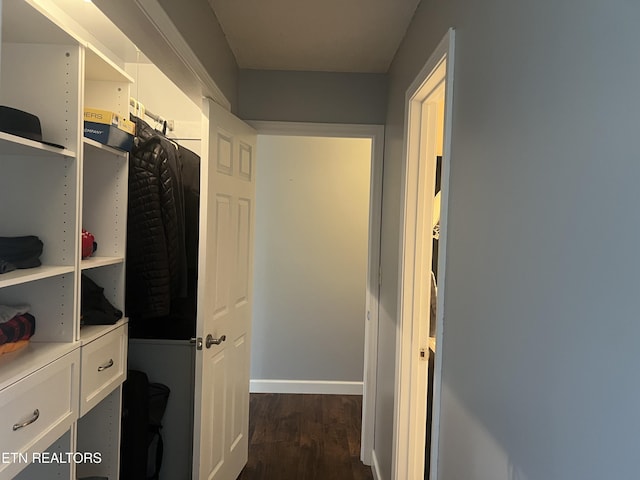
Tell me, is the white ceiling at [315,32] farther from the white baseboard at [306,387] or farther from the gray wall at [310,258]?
the white baseboard at [306,387]

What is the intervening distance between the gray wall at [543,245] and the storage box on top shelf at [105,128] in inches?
48.7

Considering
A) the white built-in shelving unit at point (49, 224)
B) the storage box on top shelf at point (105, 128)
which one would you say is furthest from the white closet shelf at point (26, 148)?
the storage box on top shelf at point (105, 128)

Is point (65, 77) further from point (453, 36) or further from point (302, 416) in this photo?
point (302, 416)

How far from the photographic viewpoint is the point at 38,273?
49.1 inches

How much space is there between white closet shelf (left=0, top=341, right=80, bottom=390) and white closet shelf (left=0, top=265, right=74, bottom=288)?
0.22m

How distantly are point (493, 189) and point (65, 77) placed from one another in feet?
4.34

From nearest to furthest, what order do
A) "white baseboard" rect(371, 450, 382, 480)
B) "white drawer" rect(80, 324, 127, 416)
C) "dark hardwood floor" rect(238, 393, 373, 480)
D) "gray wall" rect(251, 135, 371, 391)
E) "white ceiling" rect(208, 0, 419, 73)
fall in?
"white drawer" rect(80, 324, 127, 416) < "white ceiling" rect(208, 0, 419, 73) < "white baseboard" rect(371, 450, 382, 480) < "dark hardwood floor" rect(238, 393, 373, 480) < "gray wall" rect(251, 135, 371, 391)

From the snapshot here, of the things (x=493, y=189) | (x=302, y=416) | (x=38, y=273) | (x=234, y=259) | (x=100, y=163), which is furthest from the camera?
(x=302, y=416)

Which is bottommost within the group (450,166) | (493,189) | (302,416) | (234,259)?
(302,416)

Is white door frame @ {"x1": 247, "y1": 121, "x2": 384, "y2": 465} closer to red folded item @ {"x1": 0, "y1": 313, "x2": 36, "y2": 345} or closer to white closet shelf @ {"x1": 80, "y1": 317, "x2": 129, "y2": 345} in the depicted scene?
white closet shelf @ {"x1": 80, "y1": 317, "x2": 129, "y2": 345}

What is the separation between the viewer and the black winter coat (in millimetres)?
1965

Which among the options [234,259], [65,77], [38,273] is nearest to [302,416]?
[234,259]

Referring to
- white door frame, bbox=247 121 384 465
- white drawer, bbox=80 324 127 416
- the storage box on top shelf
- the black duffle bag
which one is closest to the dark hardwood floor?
white door frame, bbox=247 121 384 465

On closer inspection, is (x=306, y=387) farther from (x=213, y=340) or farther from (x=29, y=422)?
(x=29, y=422)
